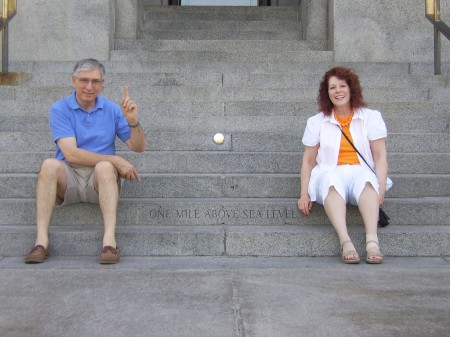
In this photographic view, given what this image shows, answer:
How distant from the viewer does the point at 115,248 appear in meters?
3.62

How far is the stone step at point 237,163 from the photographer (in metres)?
4.82

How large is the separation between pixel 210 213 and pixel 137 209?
0.54m

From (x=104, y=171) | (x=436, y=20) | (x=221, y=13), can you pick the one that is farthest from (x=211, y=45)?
(x=104, y=171)

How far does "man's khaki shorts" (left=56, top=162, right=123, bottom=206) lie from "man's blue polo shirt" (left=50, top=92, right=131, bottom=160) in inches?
6.4

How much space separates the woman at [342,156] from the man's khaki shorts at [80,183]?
1428mm

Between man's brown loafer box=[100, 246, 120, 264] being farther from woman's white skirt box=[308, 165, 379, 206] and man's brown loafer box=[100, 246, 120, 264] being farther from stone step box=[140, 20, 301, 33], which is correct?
stone step box=[140, 20, 301, 33]

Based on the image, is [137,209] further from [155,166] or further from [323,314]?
[323,314]

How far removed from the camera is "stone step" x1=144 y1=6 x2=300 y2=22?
9.10 metres

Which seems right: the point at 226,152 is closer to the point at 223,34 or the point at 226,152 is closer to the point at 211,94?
the point at 211,94

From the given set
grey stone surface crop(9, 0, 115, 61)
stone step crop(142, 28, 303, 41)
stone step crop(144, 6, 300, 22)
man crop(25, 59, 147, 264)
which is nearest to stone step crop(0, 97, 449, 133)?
man crop(25, 59, 147, 264)

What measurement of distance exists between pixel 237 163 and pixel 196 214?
84 cm

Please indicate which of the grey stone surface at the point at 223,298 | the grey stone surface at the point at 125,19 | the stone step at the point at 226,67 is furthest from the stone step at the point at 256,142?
the grey stone surface at the point at 125,19

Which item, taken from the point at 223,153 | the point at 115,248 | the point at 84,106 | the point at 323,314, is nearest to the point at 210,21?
the point at 223,153

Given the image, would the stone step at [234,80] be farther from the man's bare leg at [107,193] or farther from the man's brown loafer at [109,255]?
the man's brown loafer at [109,255]
